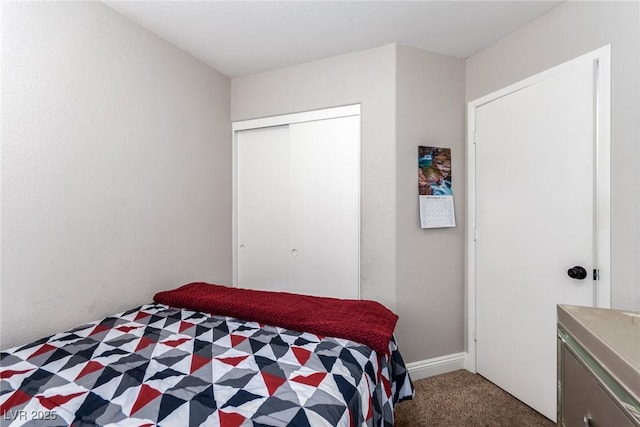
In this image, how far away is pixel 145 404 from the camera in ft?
3.26

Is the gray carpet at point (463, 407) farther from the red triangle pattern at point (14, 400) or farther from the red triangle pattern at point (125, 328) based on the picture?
the red triangle pattern at point (14, 400)

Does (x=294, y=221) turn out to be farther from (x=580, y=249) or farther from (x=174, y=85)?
(x=580, y=249)

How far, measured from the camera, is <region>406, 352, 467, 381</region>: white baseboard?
2254 mm

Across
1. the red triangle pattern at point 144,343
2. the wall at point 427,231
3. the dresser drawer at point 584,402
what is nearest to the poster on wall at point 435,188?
the wall at point 427,231

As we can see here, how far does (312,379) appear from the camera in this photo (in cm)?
113

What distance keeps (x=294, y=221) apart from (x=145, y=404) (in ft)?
5.66

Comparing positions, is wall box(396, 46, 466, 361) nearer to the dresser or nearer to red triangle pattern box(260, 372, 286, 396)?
the dresser

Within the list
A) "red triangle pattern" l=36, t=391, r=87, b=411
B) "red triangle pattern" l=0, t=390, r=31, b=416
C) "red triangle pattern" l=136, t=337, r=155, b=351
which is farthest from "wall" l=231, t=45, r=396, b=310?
"red triangle pattern" l=0, t=390, r=31, b=416

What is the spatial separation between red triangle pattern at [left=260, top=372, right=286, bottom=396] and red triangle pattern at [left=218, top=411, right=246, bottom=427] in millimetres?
142

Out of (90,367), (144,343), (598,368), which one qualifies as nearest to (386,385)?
(598,368)

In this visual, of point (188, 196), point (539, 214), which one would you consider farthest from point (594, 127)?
point (188, 196)

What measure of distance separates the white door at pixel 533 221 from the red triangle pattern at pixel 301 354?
1.54m

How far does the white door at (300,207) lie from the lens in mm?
2396

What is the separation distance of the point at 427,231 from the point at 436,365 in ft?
3.43
